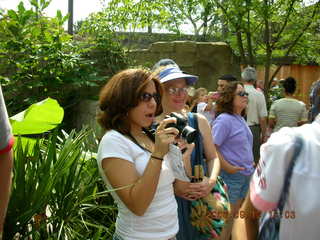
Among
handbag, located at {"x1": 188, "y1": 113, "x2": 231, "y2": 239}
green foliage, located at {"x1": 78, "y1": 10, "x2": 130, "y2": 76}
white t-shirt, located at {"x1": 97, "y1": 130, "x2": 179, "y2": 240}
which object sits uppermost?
green foliage, located at {"x1": 78, "y1": 10, "x2": 130, "y2": 76}

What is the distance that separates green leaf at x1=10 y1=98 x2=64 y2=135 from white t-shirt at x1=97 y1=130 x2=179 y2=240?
108 cm

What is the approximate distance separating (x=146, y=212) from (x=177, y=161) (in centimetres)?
37

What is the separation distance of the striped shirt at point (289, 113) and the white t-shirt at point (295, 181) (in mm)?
4563

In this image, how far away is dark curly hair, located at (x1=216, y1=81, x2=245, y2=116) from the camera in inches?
145

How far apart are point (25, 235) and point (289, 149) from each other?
5.55ft

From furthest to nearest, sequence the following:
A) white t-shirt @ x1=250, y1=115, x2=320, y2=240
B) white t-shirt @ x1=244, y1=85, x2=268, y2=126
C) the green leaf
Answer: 1. white t-shirt @ x1=244, y1=85, x2=268, y2=126
2. the green leaf
3. white t-shirt @ x1=250, y1=115, x2=320, y2=240

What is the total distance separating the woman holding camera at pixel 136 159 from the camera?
1.81 meters

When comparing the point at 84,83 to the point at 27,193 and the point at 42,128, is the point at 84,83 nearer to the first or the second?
the point at 42,128

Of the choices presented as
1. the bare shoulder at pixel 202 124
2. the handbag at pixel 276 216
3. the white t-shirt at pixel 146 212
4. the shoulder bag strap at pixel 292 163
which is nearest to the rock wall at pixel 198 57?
the bare shoulder at pixel 202 124

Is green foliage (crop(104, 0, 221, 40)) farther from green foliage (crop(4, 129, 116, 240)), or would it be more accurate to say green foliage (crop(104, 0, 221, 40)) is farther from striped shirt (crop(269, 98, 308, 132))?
green foliage (crop(4, 129, 116, 240))

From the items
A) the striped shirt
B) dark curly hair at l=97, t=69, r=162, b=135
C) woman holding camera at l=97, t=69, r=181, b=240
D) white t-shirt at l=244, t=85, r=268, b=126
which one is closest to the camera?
woman holding camera at l=97, t=69, r=181, b=240

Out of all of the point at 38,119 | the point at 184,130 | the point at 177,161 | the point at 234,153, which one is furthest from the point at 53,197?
the point at 234,153

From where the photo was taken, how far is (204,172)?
2543 millimetres

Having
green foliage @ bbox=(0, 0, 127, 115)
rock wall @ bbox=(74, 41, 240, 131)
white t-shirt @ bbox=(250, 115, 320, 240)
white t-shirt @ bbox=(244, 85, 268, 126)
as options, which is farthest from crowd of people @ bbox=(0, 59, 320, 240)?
rock wall @ bbox=(74, 41, 240, 131)
